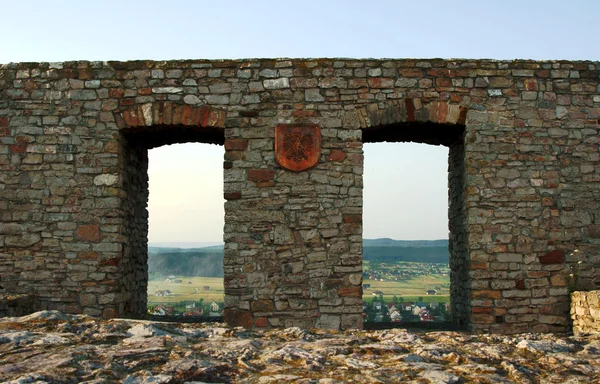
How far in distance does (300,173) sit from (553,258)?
3114 millimetres

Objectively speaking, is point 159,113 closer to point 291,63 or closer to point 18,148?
point 291,63

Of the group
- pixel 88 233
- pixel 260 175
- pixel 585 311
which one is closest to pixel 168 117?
pixel 260 175

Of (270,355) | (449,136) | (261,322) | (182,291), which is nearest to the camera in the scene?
(270,355)

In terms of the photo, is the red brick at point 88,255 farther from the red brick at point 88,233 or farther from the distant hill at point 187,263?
the distant hill at point 187,263

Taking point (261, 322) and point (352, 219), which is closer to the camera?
point (261, 322)

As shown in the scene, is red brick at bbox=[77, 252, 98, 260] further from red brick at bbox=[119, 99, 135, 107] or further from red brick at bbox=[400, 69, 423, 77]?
red brick at bbox=[400, 69, 423, 77]

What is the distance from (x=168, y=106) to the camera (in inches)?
263

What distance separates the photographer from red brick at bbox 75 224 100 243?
6.68 meters

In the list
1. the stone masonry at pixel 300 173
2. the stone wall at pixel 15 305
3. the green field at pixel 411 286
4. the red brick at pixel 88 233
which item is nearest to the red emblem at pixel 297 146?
the stone masonry at pixel 300 173

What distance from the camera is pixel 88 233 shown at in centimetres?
668

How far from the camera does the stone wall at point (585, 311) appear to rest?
6027mm

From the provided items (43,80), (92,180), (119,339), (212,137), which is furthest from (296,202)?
(119,339)

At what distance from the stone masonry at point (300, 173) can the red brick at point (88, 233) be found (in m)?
0.02

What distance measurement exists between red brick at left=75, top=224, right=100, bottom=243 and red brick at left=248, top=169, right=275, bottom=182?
6.25 feet
